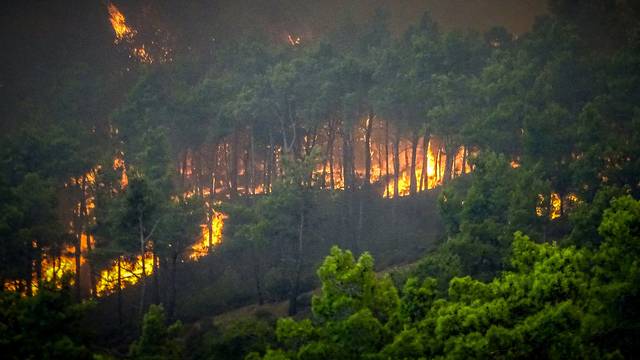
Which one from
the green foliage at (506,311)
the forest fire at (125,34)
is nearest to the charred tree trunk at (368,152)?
the forest fire at (125,34)

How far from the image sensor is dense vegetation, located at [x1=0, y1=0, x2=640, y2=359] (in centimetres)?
1526

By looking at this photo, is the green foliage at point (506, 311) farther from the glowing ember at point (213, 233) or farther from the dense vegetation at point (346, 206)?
the glowing ember at point (213, 233)

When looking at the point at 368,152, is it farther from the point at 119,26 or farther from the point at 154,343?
the point at 119,26

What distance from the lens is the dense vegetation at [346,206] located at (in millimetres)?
15258

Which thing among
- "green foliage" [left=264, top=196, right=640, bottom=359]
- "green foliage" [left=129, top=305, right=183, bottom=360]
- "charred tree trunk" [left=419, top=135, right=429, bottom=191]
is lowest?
"green foliage" [left=129, top=305, right=183, bottom=360]

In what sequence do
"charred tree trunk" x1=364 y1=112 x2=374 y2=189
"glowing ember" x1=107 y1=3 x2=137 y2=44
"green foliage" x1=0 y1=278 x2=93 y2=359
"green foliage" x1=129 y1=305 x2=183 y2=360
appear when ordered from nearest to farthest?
"green foliage" x1=0 y1=278 x2=93 y2=359, "green foliage" x1=129 y1=305 x2=183 y2=360, "charred tree trunk" x1=364 y1=112 x2=374 y2=189, "glowing ember" x1=107 y1=3 x2=137 y2=44

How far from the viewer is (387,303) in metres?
16.3

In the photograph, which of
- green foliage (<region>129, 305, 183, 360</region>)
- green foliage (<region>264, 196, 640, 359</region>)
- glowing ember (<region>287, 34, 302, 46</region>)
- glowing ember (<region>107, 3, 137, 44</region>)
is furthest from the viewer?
glowing ember (<region>287, 34, 302, 46</region>)

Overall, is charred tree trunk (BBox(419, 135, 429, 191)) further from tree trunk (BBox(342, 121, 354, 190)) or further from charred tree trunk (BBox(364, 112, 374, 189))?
tree trunk (BBox(342, 121, 354, 190))

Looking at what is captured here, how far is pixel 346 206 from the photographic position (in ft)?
169

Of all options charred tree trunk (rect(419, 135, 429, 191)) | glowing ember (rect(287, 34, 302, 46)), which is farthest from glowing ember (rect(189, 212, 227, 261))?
glowing ember (rect(287, 34, 302, 46))

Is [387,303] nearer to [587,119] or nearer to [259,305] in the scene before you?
[587,119]

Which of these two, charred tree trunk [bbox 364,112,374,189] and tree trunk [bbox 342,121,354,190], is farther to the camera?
tree trunk [bbox 342,121,354,190]

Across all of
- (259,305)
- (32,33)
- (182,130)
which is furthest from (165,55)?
(259,305)
